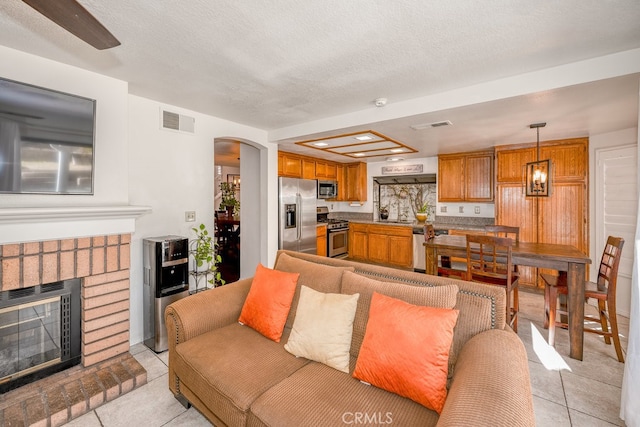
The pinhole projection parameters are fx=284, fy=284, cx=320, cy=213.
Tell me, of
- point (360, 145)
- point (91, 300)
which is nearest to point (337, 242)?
point (360, 145)

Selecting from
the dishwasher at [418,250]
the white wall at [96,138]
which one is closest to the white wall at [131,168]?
the white wall at [96,138]

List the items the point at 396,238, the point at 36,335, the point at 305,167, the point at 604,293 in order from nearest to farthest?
the point at 36,335 < the point at 604,293 < the point at 305,167 < the point at 396,238

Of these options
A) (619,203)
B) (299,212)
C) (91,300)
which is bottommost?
(91,300)

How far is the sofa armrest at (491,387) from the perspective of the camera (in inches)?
36.9

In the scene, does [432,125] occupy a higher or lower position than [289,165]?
higher

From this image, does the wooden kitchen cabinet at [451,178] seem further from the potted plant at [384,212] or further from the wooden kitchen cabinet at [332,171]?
the wooden kitchen cabinet at [332,171]

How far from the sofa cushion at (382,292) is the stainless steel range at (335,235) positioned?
4011 millimetres

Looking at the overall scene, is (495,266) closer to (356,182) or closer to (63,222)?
(63,222)

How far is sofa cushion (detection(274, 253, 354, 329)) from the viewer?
195 cm

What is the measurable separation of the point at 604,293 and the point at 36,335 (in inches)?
185

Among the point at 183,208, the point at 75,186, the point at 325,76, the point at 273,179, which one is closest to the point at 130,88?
the point at 75,186

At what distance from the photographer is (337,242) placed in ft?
20.1

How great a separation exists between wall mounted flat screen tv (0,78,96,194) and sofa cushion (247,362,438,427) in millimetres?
2168

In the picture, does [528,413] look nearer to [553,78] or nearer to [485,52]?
[485,52]
